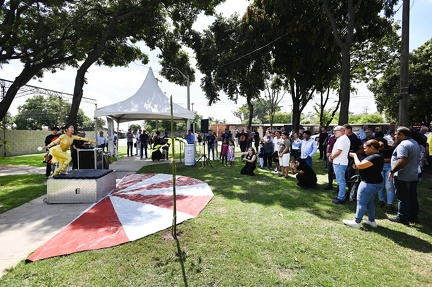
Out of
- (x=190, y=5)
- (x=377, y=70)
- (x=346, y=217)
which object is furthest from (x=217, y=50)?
(x=346, y=217)

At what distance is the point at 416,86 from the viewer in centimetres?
2438

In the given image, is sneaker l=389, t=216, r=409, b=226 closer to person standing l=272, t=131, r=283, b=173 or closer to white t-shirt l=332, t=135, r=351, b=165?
white t-shirt l=332, t=135, r=351, b=165

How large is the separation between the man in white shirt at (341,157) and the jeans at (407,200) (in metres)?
1.23

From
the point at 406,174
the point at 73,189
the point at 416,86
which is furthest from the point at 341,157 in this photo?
the point at 416,86

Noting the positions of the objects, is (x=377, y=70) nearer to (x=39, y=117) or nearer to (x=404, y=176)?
(x=404, y=176)

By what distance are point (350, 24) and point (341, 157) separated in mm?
8344

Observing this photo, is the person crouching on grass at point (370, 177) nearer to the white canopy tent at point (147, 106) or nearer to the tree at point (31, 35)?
the white canopy tent at point (147, 106)

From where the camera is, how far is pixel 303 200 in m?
6.18

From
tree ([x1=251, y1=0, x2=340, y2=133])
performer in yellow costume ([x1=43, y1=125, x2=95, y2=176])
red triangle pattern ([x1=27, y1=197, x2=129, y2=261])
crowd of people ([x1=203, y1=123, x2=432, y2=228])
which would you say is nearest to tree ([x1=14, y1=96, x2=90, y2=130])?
tree ([x1=251, y1=0, x2=340, y2=133])

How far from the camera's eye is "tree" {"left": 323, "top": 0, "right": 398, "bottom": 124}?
36.6ft

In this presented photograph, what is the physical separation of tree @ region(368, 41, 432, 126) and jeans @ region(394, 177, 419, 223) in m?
22.2

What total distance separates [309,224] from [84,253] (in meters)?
3.85

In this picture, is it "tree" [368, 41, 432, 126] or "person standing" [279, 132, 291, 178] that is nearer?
"person standing" [279, 132, 291, 178]

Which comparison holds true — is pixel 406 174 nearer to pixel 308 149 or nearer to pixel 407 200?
pixel 407 200
